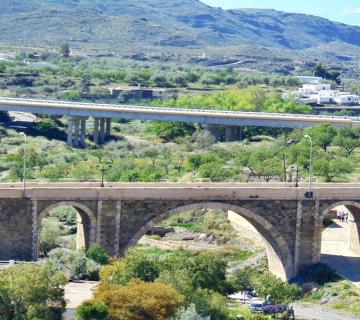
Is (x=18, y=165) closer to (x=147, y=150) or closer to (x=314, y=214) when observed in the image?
(x=147, y=150)

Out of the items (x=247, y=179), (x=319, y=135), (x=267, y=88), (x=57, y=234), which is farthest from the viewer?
(x=267, y=88)

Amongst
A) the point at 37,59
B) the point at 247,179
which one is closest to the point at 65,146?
the point at 247,179

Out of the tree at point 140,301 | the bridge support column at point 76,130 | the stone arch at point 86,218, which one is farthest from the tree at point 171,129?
the tree at point 140,301

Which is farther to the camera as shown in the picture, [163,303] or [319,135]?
[319,135]

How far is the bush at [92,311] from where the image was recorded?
34.1 m

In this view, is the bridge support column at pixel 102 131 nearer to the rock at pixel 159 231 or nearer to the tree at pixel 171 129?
the tree at pixel 171 129

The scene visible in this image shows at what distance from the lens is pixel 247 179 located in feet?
216

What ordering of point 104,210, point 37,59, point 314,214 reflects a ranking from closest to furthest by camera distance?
point 104,210
point 314,214
point 37,59

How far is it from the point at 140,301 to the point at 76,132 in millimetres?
58974

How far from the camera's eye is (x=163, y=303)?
115ft

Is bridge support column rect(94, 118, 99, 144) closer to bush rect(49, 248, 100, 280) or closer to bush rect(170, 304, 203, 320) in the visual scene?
bush rect(49, 248, 100, 280)

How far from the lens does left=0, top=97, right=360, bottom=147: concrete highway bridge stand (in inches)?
3597

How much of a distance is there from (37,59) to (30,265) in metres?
142

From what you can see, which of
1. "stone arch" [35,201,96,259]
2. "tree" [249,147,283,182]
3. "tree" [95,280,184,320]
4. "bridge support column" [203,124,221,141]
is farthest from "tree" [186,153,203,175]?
"tree" [95,280,184,320]
